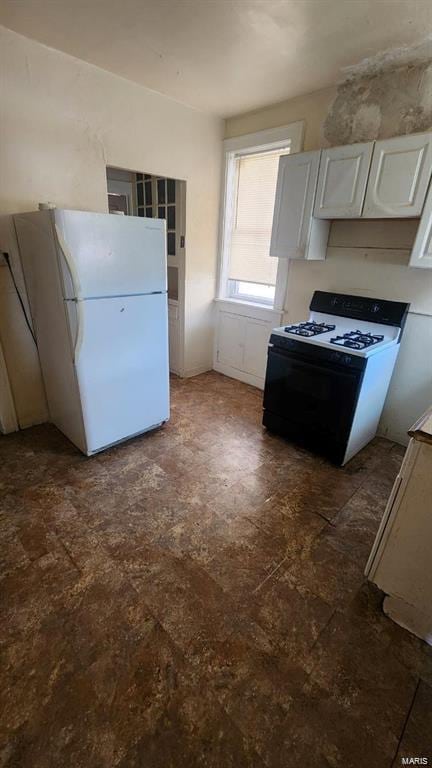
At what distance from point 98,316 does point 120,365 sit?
15.0 inches

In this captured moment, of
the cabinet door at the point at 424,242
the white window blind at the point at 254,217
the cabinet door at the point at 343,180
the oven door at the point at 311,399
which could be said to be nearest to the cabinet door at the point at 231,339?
the white window blind at the point at 254,217

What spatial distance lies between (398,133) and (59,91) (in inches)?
89.8

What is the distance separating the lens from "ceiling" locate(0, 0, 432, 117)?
65.7 inches

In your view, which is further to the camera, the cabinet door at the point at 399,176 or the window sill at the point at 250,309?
the window sill at the point at 250,309

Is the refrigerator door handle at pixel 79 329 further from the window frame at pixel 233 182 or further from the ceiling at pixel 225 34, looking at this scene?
the window frame at pixel 233 182

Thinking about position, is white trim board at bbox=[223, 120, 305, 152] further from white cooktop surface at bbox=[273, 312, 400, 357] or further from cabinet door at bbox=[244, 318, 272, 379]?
cabinet door at bbox=[244, 318, 272, 379]

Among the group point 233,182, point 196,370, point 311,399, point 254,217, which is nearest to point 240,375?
point 196,370

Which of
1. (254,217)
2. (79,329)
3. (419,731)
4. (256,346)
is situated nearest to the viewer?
(419,731)

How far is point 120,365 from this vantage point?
92.0 inches

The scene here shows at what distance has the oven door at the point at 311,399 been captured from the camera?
7.22 ft

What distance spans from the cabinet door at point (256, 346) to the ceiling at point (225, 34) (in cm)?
189

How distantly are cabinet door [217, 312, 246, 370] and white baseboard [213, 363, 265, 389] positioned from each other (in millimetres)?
53

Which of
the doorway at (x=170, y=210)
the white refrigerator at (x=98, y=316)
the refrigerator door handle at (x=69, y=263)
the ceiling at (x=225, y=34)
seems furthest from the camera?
the doorway at (x=170, y=210)

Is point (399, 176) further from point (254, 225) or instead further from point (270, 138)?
point (254, 225)
